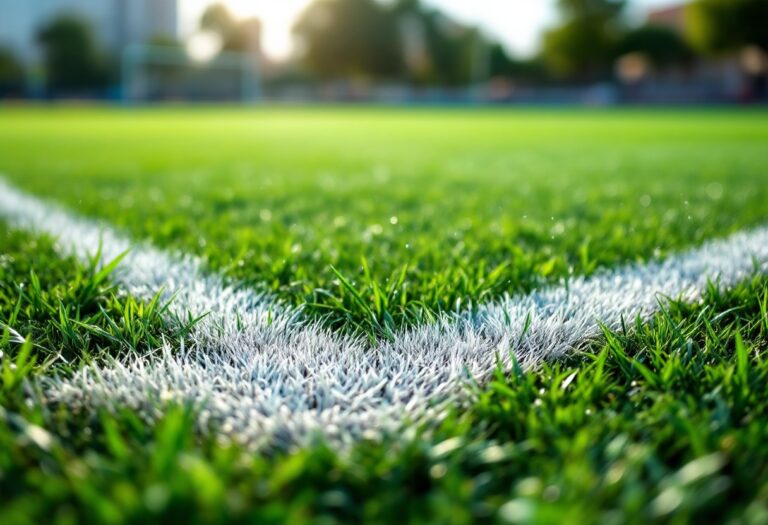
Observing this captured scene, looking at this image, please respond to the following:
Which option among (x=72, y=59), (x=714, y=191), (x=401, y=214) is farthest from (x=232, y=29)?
(x=401, y=214)

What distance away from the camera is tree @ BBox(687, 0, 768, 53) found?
4006cm

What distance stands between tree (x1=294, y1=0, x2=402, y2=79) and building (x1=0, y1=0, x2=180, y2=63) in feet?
55.0

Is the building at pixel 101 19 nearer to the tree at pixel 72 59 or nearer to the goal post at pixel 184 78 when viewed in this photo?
the tree at pixel 72 59

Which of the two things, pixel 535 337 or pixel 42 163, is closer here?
pixel 535 337

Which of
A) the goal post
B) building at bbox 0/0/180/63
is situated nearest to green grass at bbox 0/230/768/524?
the goal post

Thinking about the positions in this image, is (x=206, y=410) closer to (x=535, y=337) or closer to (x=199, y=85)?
(x=535, y=337)

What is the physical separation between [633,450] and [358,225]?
6.24 feet

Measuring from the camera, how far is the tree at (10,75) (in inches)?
2072

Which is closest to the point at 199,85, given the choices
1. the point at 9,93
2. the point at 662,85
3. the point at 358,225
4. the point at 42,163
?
the point at 9,93

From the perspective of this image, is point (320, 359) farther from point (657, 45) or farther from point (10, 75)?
point (10, 75)

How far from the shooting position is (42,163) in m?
5.77

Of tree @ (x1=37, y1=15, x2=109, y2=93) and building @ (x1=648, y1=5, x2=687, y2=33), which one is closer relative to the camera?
tree @ (x1=37, y1=15, x2=109, y2=93)

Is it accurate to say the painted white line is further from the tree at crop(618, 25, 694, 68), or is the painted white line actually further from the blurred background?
the tree at crop(618, 25, 694, 68)

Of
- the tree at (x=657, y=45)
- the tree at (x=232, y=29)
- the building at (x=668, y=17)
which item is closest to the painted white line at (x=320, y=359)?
the tree at (x=657, y=45)
